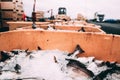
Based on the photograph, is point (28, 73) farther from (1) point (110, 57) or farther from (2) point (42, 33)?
(1) point (110, 57)

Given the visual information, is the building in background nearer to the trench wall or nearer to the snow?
A: the trench wall

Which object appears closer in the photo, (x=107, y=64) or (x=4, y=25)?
(x=107, y=64)

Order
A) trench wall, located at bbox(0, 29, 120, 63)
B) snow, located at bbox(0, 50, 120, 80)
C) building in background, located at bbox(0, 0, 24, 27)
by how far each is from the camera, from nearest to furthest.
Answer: snow, located at bbox(0, 50, 120, 80)
trench wall, located at bbox(0, 29, 120, 63)
building in background, located at bbox(0, 0, 24, 27)

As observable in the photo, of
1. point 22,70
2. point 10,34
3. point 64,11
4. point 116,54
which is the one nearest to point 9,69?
point 22,70

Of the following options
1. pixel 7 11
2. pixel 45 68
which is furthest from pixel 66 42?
pixel 7 11

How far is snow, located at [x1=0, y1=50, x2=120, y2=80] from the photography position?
2.68 meters

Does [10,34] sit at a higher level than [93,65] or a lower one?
higher

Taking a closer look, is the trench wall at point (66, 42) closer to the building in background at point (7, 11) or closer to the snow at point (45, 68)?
the snow at point (45, 68)

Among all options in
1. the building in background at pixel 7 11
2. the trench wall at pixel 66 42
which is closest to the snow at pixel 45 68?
the trench wall at pixel 66 42

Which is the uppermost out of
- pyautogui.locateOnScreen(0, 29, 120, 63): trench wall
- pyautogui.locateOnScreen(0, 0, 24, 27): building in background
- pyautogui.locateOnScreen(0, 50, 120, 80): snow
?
pyautogui.locateOnScreen(0, 0, 24, 27): building in background

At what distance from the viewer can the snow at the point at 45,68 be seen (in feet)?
8.79

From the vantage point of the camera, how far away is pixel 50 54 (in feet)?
10.9

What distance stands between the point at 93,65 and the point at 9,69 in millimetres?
1214

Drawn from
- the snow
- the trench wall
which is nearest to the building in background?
the trench wall
